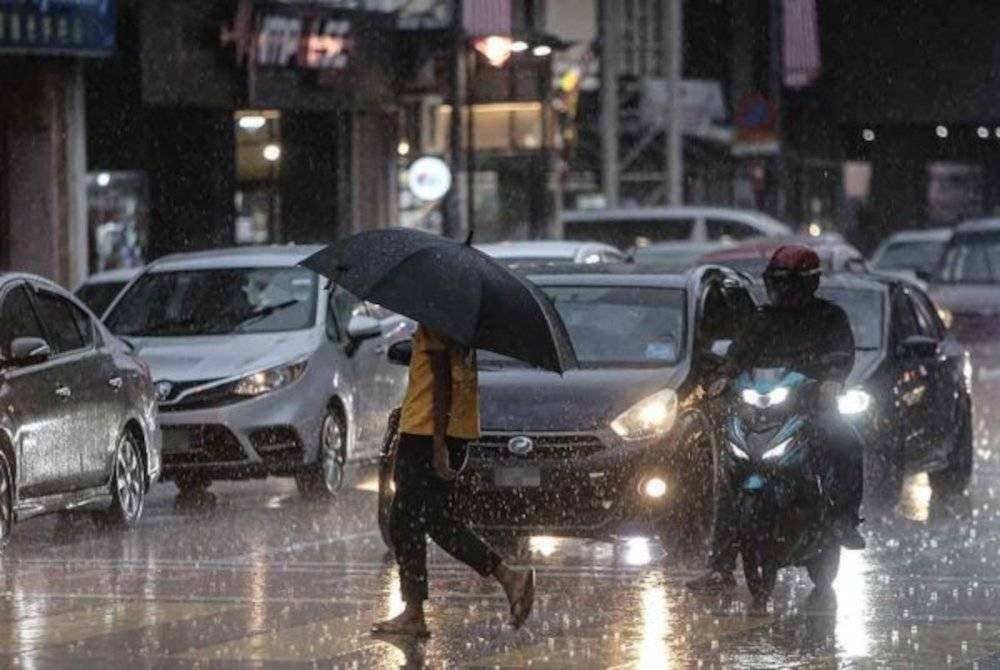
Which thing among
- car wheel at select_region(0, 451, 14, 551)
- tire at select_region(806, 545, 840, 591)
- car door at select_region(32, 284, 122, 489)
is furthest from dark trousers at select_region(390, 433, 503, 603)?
car door at select_region(32, 284, 122, 489)

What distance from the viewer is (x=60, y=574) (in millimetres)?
14250

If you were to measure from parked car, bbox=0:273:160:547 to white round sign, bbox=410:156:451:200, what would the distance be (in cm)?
2077

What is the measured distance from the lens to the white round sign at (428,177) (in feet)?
126

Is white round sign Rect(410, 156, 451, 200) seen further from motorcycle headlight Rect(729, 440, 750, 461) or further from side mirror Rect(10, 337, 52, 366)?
motorcycle headlight Rect(729, 440, 750, 461)

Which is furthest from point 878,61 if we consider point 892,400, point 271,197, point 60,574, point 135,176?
point 60,574

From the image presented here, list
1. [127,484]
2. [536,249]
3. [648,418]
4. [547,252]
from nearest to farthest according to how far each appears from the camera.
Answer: [648,418]
[127,484]
[547,252]
[536,249]

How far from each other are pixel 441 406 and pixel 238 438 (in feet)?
24.3

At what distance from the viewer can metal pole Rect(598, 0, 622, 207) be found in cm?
5369

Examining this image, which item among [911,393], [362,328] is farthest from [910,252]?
[911,393]

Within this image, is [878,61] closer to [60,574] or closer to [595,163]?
[595,163]

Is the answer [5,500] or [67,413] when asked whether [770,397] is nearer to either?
[5,500]

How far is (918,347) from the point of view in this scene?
17.7 metres

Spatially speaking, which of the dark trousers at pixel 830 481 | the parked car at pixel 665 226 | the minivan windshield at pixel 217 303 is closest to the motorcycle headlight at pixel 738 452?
the dark trousers at pixel 830 481

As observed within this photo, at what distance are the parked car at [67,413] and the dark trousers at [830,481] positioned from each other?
4286 millimetres
